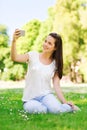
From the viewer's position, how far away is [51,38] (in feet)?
32.2

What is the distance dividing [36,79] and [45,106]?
0.62m

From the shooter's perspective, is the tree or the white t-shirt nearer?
the white t-shirt

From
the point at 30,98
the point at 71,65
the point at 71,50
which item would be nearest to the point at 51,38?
the point at 30,98

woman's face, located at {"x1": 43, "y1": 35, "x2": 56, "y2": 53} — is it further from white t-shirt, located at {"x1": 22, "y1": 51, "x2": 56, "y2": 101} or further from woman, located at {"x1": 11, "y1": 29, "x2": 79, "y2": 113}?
white t-shirt, located at {"x1": 22, "y1": 51, "x2": 56, "y2": 101}

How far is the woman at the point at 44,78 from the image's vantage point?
9547 mm

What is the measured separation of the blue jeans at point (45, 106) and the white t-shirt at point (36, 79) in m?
0.14

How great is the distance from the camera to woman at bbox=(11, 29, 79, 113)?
9.55 meters

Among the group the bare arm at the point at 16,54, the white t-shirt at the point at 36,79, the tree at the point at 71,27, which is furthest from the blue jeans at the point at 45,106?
the tree at the point at 71,27

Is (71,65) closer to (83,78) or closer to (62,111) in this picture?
(83,78)

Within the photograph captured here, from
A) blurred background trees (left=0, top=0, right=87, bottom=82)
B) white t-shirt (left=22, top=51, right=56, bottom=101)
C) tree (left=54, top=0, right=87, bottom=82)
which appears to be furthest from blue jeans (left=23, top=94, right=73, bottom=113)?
tree (left=54, top=0, right=87, bottom=82)

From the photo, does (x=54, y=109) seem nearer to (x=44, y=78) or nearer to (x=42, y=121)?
(x=44, y=78)

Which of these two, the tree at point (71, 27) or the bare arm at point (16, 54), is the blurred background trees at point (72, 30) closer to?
the tree at point (71, 27)

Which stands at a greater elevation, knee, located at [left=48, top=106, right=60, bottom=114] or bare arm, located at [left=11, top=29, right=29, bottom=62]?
bare arm, located at [left=11, top=29, right=29, bottom=62]

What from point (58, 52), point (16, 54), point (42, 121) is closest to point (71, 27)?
point (58, 52)
